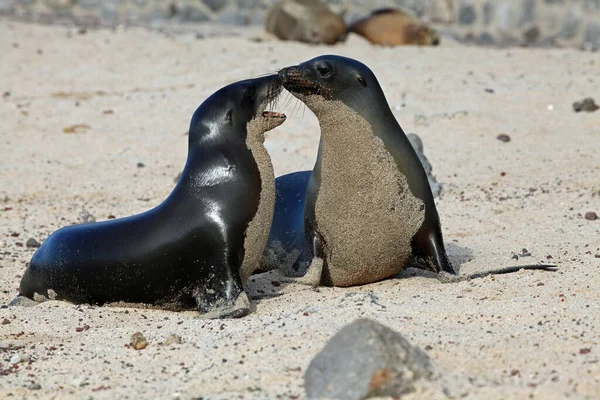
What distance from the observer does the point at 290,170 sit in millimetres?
8570

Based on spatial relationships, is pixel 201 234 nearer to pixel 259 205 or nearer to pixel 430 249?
pixel 259 205

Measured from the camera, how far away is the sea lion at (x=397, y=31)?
1249 cm

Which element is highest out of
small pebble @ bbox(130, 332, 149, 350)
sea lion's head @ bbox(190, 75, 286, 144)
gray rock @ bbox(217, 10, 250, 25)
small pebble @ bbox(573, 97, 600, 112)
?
sea lion's head @ bbox(190, 75, 286, 144)

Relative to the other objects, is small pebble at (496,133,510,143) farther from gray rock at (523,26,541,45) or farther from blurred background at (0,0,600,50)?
gray rock at (523,26,541,45)

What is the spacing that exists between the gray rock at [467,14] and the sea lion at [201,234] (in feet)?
28.1

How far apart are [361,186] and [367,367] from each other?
6.75 ft

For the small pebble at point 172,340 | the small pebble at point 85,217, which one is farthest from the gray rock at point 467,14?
the small pebble at point 172,340

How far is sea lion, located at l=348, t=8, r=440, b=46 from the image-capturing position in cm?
1249

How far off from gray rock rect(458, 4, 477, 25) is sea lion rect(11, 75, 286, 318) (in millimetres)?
8552

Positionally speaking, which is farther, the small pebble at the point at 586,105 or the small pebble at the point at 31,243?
the small pebble at the point at 586,105

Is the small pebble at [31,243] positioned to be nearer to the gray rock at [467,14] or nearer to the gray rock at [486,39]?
the gray rock at [486,39]

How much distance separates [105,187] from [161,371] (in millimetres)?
4652

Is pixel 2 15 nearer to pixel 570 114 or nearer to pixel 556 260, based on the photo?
pixel 570 114

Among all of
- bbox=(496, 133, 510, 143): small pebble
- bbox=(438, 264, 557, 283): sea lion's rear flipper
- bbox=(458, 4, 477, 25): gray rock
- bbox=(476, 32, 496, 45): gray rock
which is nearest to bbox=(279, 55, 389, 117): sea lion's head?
bbox=(438, 264, 557, 283): sea lion's rear flipper
